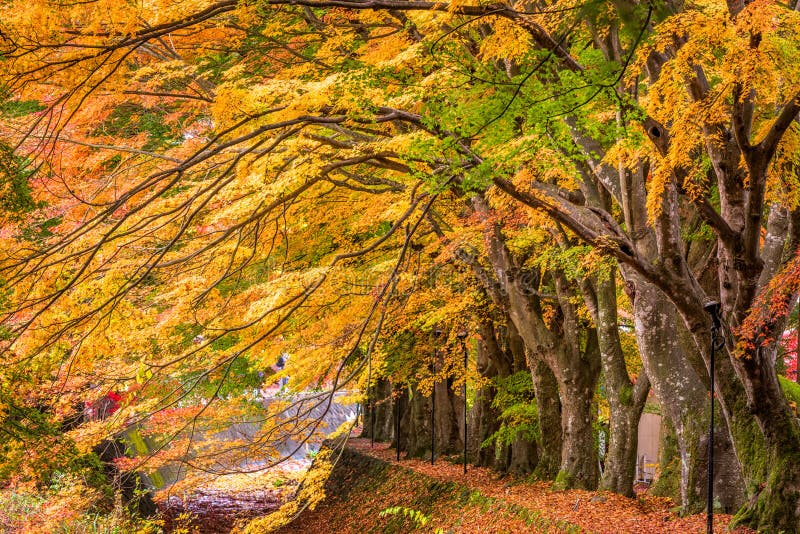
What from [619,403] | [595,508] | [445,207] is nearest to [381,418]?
[445,207]

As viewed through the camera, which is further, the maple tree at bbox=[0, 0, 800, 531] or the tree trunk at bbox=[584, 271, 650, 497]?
the tree trunk at bbox=[584, 271, 650, 497]

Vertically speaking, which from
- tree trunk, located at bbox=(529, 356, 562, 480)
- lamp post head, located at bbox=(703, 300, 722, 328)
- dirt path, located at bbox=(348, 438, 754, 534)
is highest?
lamp post head, located at bbox=(703, 300, 722, 328)

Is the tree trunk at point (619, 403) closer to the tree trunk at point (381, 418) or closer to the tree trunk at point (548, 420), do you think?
the tree trunk at point (548, 420)

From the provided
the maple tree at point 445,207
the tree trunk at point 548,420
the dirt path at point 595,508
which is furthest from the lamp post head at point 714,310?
the tree trunk at point 548,420

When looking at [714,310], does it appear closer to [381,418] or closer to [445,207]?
[445,207]

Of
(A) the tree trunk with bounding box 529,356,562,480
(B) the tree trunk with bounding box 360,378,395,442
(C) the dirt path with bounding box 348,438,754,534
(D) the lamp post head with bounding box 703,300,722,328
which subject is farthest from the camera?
(B) the tree trunk with bounding box 360,378,395,442

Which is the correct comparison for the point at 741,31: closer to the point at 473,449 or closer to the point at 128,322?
the point at 128,322

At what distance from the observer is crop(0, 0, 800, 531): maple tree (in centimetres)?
831

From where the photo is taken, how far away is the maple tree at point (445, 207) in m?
8.31

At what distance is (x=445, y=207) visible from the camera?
58.2 ft

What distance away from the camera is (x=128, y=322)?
34.5 feet

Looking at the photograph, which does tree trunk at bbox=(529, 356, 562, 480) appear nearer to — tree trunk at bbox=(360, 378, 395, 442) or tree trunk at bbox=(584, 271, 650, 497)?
tree trunk at bbox=(584, 271, 650, 497)

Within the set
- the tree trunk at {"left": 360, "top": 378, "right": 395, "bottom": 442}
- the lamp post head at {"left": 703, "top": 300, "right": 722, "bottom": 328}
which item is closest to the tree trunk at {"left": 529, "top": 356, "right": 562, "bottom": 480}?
the lamp post head at {"left": 703, "top": 300, "right": 722, "bottom": 328}

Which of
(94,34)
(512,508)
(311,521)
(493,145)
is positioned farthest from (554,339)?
(311,521)
